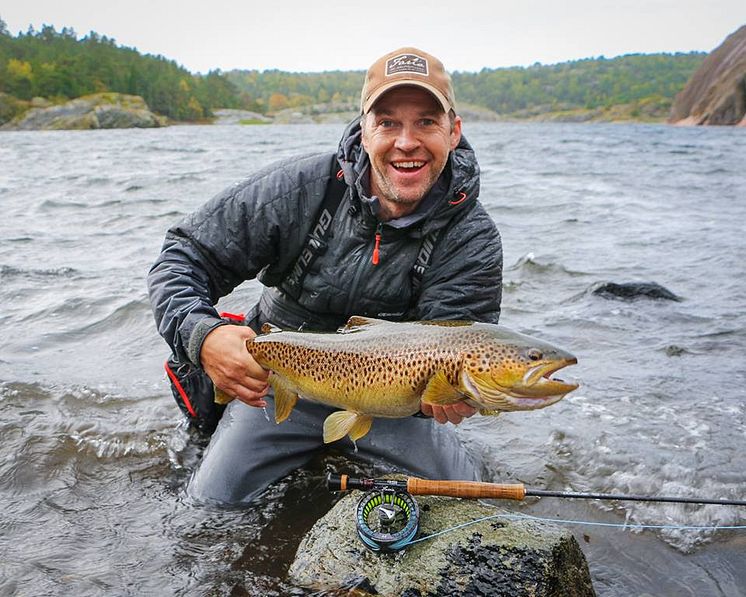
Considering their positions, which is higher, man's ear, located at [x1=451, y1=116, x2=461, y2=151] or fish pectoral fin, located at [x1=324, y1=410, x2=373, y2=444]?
man's ear, located at [x1=451, y1=116, x2=461, y2=151]

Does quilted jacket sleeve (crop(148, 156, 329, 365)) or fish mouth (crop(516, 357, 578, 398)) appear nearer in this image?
fish mouth (crop(516, 357, 578, 398))

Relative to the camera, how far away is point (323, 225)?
12.7 ft

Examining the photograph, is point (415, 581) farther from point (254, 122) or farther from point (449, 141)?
point (254, 122)

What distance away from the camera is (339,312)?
401cm

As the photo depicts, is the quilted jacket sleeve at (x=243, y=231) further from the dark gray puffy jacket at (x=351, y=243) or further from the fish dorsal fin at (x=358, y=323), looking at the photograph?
the fish dorsal fin at (x=358, y=323)

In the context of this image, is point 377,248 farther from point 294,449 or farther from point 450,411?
point 294,449

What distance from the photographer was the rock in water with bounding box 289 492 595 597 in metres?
2.69

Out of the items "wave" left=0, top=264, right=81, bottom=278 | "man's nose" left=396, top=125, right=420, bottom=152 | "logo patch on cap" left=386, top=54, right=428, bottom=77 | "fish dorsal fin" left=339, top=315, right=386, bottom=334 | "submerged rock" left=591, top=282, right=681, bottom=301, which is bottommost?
"wave" left=0, top=264, right=81, bottom=278

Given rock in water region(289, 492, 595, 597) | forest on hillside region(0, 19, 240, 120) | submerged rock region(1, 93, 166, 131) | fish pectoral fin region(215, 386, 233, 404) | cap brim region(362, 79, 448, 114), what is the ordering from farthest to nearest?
forest on hillside region(0, 19, 240, 120)
submerged rock region(1, 93, 166, 131)
cap brim region(362, 79, 448, 114)
fish pectoral fin region(215, 386, 233, 404)
rock in water region(289, 492, 595, 597)

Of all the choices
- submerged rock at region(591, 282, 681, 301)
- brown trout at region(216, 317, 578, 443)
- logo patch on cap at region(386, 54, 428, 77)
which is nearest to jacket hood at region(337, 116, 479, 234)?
logo patch on cap at region(386, 54, 428, 77)

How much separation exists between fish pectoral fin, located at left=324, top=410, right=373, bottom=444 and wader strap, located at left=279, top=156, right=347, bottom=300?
99 centimetres

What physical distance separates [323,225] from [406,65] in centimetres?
100

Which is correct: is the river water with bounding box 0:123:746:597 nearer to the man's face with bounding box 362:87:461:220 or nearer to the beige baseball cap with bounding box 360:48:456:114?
the man's face with bounding box 362:87:461:220

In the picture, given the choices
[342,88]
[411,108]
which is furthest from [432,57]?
[342,88]
